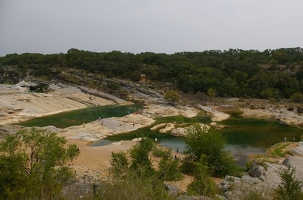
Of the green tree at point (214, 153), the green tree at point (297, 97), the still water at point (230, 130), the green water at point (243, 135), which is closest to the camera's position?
the green tree at point (214, 153)

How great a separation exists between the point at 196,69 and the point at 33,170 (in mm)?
84330

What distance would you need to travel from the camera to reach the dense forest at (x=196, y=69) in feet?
287

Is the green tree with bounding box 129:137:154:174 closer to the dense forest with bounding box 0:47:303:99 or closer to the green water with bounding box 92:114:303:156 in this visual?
the green water with bounding box 92:114:303:156

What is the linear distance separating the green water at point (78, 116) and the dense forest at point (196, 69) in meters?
26.3

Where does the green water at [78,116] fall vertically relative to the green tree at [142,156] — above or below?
below

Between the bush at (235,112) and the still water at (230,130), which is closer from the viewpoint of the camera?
the still water at (230,130)

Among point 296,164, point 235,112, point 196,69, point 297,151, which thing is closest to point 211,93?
point 196,69

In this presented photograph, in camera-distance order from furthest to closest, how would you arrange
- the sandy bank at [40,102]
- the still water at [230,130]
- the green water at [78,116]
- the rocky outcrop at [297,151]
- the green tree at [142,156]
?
the sandy bank at [40,102] < the green water at [78,116] < the still water at [230,130] < the rocky outcrop at [297,151] < the green tree at [142,156]

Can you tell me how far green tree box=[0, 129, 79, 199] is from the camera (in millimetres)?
9390

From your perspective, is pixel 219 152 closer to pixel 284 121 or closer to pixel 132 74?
pixel 284 121

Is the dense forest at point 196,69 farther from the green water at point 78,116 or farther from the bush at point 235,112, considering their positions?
the green water at point 78,116

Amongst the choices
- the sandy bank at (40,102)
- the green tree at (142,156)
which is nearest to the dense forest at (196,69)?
the sandy bank at (40,102)

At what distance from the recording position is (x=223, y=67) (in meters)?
102

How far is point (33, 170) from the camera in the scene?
50.8 feet
